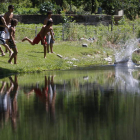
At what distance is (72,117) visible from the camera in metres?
7.71

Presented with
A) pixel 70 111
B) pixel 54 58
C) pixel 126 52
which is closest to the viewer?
pixel 70 111

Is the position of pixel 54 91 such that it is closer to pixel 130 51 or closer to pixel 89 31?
pixel 130 51

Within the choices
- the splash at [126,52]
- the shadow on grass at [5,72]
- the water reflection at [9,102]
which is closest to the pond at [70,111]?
the water reflection at [9,102]

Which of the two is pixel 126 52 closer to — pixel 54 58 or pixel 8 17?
pixel 54 58

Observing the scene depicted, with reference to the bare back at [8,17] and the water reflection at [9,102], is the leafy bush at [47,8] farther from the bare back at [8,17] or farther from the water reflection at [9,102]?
the water reflection at [9,102]

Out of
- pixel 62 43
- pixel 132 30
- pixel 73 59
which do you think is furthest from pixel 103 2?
pixel 73 59

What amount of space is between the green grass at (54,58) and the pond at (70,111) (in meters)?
4.82

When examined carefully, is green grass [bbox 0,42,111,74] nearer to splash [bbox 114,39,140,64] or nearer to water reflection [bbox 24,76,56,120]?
splash [bbox 114,39,140,64]

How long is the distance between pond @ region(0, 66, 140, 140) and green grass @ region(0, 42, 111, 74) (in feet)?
15.8

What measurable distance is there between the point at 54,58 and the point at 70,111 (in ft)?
43.8

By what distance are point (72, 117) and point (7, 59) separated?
37.1 feet

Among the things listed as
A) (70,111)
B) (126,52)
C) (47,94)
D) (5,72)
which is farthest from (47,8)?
(70,111)

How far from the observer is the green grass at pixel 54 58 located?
58.0 ft

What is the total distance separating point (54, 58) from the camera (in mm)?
21547
